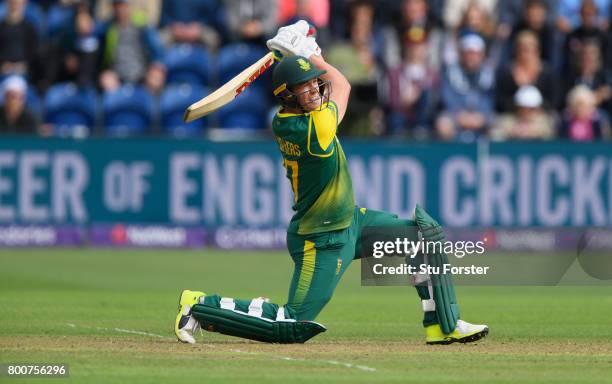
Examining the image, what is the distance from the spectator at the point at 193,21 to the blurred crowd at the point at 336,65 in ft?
0.07

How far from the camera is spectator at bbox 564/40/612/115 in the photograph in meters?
20.5

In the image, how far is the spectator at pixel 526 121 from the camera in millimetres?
19453

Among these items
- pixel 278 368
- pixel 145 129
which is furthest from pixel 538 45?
pixel 278 368

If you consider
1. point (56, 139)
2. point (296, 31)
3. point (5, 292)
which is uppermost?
point (296, 31)

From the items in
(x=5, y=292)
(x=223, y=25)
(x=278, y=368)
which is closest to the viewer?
(x=278, y=368)

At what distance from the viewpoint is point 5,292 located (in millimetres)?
14367

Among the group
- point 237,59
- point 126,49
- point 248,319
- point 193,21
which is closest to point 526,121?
point 237,59

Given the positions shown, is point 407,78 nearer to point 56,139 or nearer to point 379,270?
point 56,139

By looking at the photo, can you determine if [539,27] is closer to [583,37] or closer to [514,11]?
[583,37]

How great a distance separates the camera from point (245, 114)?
65.5 feet

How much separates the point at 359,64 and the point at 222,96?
10.2 meters

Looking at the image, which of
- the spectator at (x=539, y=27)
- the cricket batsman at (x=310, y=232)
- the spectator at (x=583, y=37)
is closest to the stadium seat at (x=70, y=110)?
the spectator at (x=539, y=27)

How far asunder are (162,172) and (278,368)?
402 inches

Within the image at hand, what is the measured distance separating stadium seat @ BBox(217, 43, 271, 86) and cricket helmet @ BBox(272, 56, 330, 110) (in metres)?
10.5
